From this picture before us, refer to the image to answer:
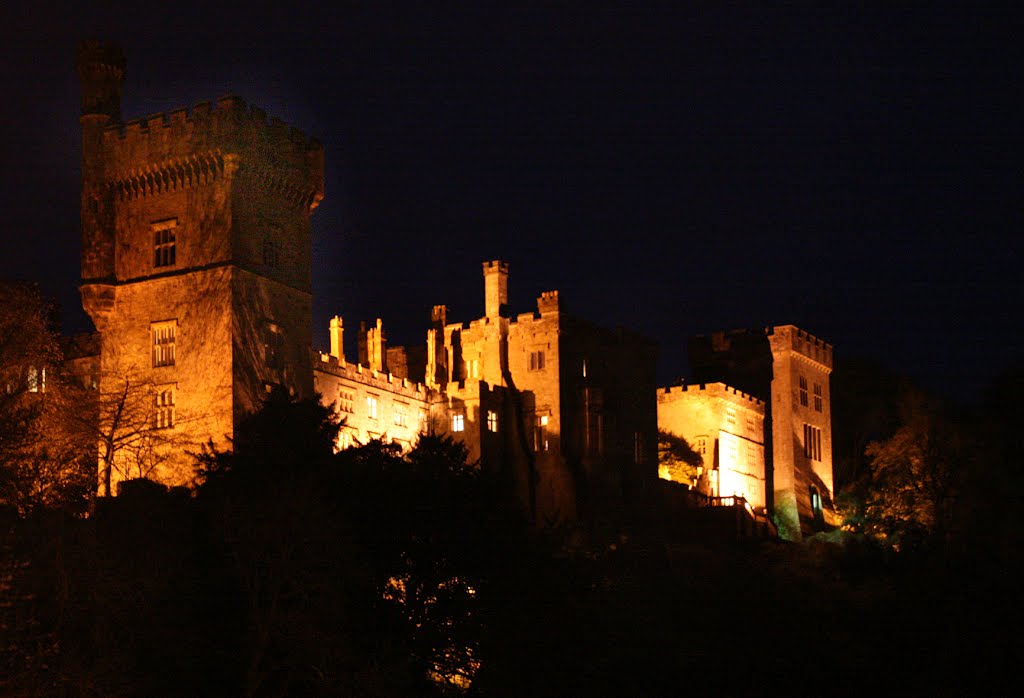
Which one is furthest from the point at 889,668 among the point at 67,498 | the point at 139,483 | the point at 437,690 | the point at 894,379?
the point at 894,379

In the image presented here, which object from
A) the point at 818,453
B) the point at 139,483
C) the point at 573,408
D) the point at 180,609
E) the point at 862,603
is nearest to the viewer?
the point at 180,609

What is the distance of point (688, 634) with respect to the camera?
54156mm

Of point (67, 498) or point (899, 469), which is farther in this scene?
point (899, 469)

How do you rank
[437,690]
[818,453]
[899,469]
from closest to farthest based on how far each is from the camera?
[437,690] → [899,469] → [818,453]

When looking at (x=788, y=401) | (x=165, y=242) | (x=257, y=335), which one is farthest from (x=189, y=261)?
(x=788, y=401)

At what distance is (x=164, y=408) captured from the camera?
5184 cm

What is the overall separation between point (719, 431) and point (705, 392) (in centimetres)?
204

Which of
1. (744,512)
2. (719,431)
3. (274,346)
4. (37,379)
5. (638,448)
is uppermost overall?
(719,431)

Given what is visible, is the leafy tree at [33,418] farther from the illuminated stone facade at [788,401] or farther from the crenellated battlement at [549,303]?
the illuminated stone facade at [788,401]

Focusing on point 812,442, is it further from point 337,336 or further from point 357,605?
point 357,605

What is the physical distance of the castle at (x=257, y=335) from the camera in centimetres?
5197

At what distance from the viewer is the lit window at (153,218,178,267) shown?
2112 inches

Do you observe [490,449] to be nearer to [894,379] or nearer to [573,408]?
[573,408]

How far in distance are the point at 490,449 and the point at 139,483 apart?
21229mm
